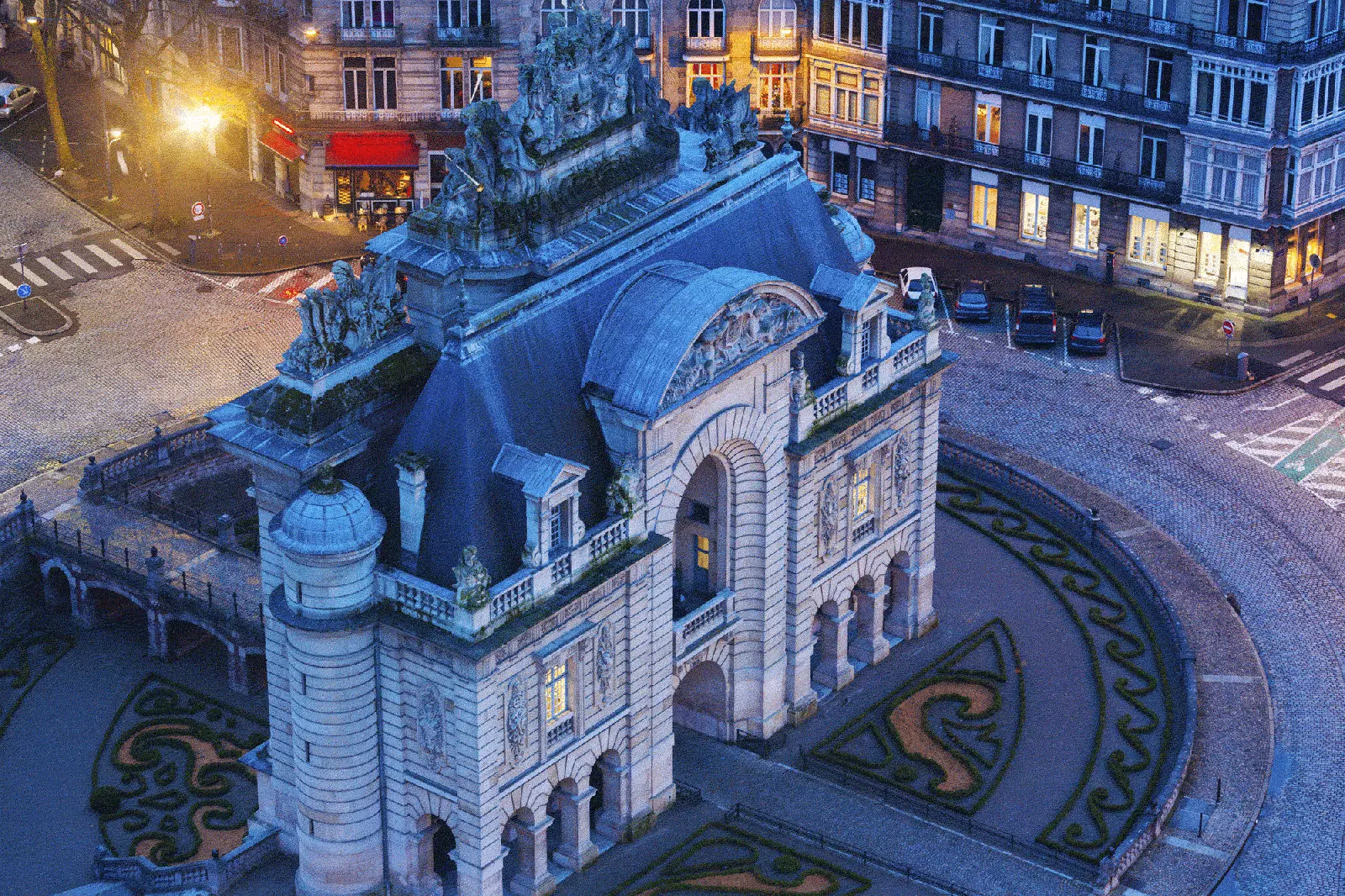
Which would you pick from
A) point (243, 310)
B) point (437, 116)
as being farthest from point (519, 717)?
point (437, 116)

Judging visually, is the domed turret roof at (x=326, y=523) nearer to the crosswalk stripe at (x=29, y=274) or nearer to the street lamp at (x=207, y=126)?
the crosswalk stripe at (x=29, y=274)

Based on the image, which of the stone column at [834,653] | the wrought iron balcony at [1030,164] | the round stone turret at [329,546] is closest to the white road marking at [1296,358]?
the wrought iron balcony at [1030,164]

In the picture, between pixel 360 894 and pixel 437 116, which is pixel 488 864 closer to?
pixel 360 894

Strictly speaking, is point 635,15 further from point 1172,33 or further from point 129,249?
point 129,249

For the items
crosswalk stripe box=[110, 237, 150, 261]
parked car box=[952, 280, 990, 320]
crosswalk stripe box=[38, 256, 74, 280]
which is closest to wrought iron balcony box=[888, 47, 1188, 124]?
parked car box=[952, 280, 990, 320]

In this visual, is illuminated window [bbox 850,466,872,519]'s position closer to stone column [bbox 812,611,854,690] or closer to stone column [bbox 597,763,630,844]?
stone column [bbox 812,611,854,690]
